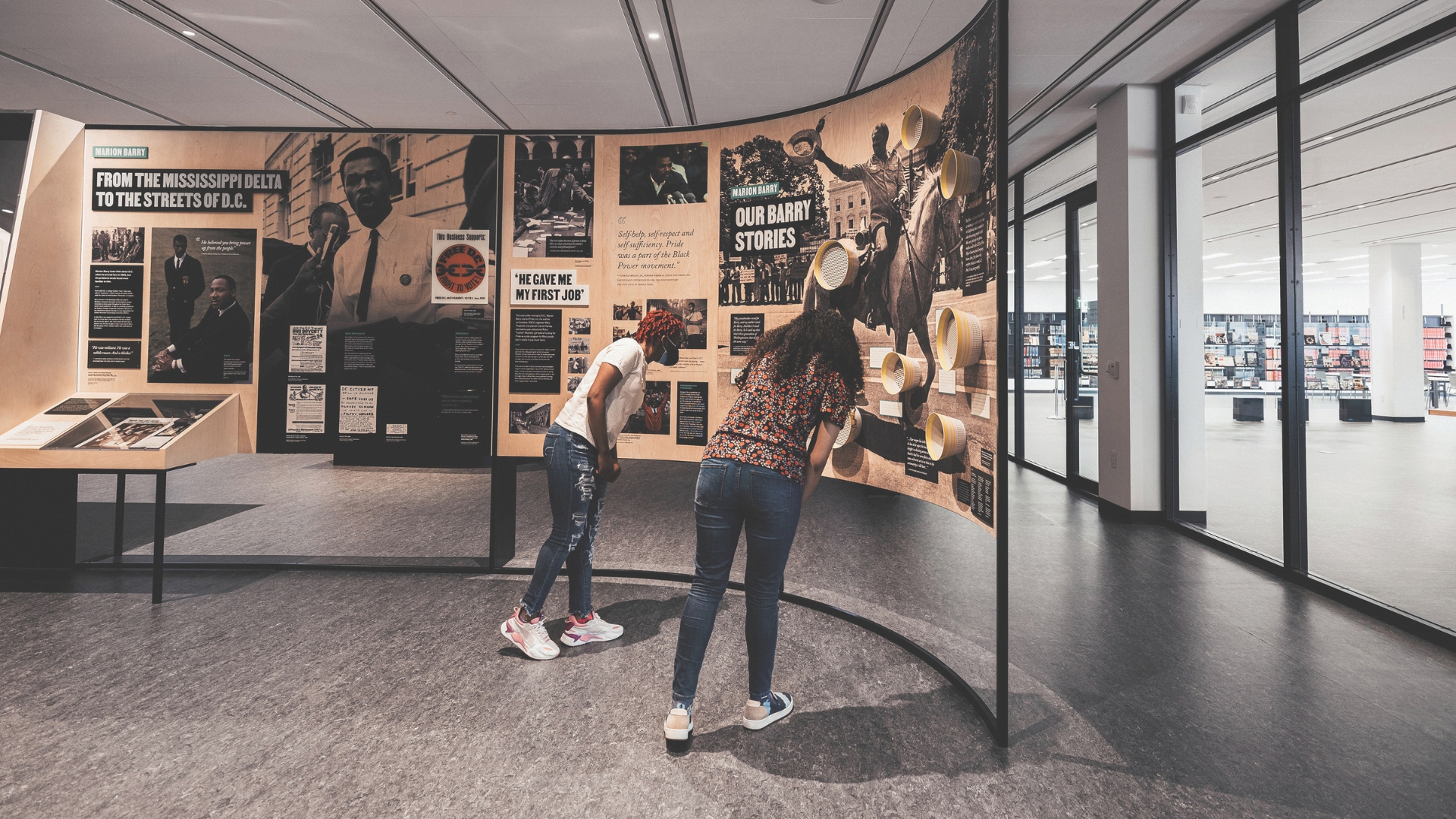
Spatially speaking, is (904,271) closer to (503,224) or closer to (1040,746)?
(1040,746)

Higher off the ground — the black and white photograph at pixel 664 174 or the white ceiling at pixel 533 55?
the white ceiling at pixel 533 55

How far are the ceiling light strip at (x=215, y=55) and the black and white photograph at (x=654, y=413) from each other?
4285 mm

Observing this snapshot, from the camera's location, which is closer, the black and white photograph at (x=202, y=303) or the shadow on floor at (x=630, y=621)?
the shadow on floor at (x=630, y=621)

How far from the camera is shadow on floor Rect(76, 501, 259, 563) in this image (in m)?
4.23

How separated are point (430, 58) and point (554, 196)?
2.28 metres

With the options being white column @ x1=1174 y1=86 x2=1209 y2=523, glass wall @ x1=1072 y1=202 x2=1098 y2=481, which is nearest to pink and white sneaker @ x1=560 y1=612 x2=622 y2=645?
white column @ x1=1174 y1=86 x2=1209 y2=523

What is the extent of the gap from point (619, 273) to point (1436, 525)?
21.1ft

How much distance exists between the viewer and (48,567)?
372 cm

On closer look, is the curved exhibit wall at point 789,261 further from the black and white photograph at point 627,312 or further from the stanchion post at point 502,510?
the stanchion post at point 502,510

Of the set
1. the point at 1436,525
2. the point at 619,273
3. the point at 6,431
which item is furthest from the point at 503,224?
the point at 1436,525

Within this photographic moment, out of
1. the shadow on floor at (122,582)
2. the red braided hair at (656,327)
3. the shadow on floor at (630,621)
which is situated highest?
the red braided hair at (656,327)

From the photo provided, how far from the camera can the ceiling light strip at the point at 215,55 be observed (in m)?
4.23

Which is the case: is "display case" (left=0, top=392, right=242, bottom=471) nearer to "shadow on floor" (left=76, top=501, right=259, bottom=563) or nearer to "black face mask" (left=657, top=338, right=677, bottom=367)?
"shadow on floor" (left=76, top=501, right=259, bottom=563)

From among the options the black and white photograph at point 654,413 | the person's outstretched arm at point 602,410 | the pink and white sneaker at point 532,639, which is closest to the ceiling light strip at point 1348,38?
the black and white photograph at point 654,413
